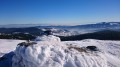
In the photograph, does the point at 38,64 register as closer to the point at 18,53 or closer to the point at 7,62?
the point at 18,53

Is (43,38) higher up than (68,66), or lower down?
higher up

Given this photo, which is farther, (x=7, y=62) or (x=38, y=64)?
(x=7, y=62)

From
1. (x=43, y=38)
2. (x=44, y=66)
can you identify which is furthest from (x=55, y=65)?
(x=43, y=38)

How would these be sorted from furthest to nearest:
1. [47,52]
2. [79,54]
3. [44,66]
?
1. [79,54]
2. [47,52]
3. [44,66]

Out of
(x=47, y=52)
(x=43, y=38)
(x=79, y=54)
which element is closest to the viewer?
(x=47, y=52)

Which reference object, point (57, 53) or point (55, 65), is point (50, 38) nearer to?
point (57, 53)

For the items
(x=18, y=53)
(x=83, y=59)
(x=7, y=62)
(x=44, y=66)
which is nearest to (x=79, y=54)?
(x=83, y=59)
